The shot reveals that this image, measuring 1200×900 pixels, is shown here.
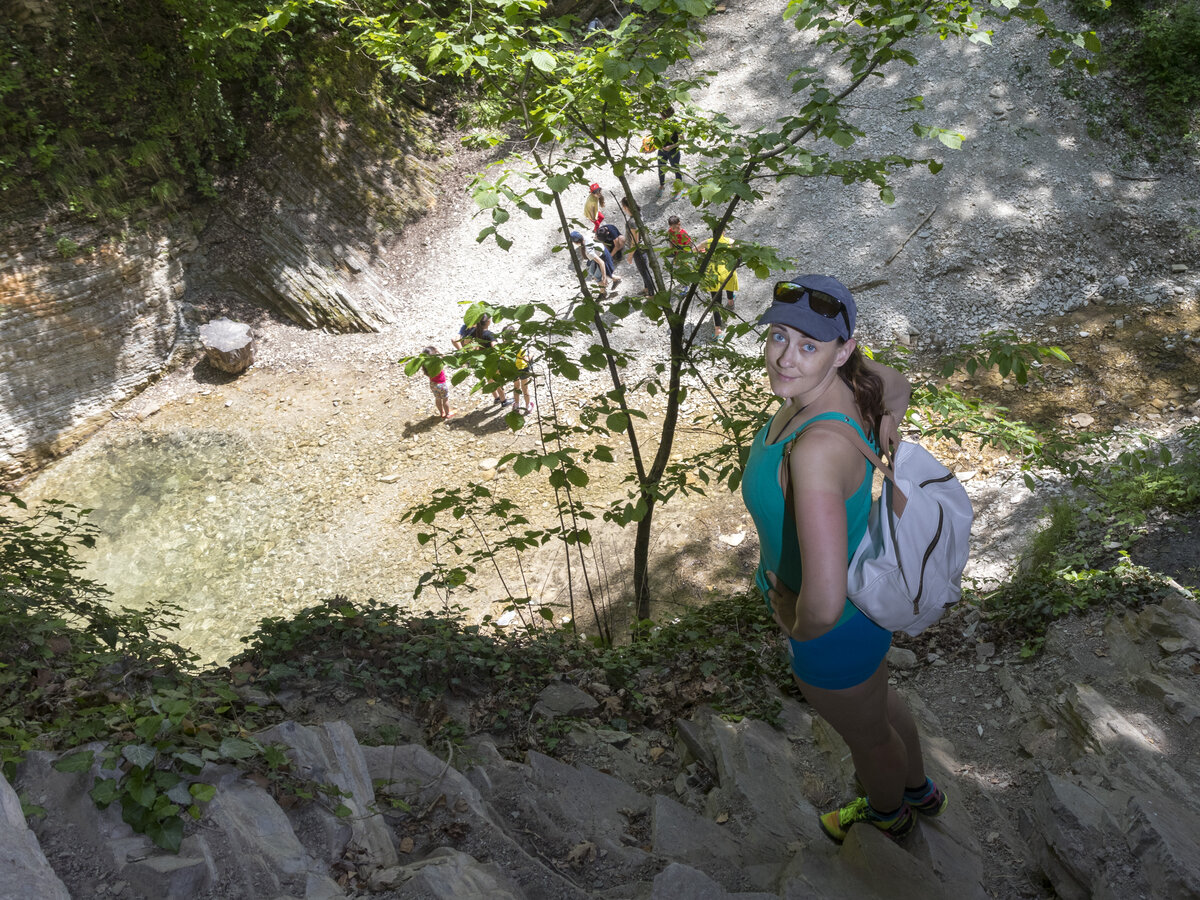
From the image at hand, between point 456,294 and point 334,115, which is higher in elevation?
point 334,115

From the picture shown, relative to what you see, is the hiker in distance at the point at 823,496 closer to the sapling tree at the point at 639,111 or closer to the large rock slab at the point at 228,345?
the sapling tree at the point at 639,111

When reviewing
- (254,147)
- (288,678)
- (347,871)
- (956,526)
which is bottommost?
(288,678)

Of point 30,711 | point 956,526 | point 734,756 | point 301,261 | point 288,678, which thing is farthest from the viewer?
point 301,261

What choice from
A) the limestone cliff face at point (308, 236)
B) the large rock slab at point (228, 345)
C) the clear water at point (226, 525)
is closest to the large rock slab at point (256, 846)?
the clear water at point (226, 525)

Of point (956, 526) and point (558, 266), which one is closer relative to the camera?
point (956, 526)

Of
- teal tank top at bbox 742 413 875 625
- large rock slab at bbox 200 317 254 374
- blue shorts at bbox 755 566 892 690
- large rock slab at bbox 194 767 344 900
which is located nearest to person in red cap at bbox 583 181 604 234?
large rock slab at bbox 200 317 254 374

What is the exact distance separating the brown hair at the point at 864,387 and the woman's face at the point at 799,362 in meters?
0.13

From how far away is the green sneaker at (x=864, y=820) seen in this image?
2.41 metres

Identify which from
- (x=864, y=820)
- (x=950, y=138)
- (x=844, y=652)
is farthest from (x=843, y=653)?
(x=950, y=138)

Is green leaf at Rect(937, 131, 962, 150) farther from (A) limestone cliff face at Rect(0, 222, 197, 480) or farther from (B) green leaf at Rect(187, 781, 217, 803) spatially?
(A) limestone cliff face at Rect(0, 222, 197, 480)

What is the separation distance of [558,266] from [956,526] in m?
10.4

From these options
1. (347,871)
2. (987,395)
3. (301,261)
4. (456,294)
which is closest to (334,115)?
(301,261)

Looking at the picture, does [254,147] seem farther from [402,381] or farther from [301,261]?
[402,381]

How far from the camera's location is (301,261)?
37.6 ft
